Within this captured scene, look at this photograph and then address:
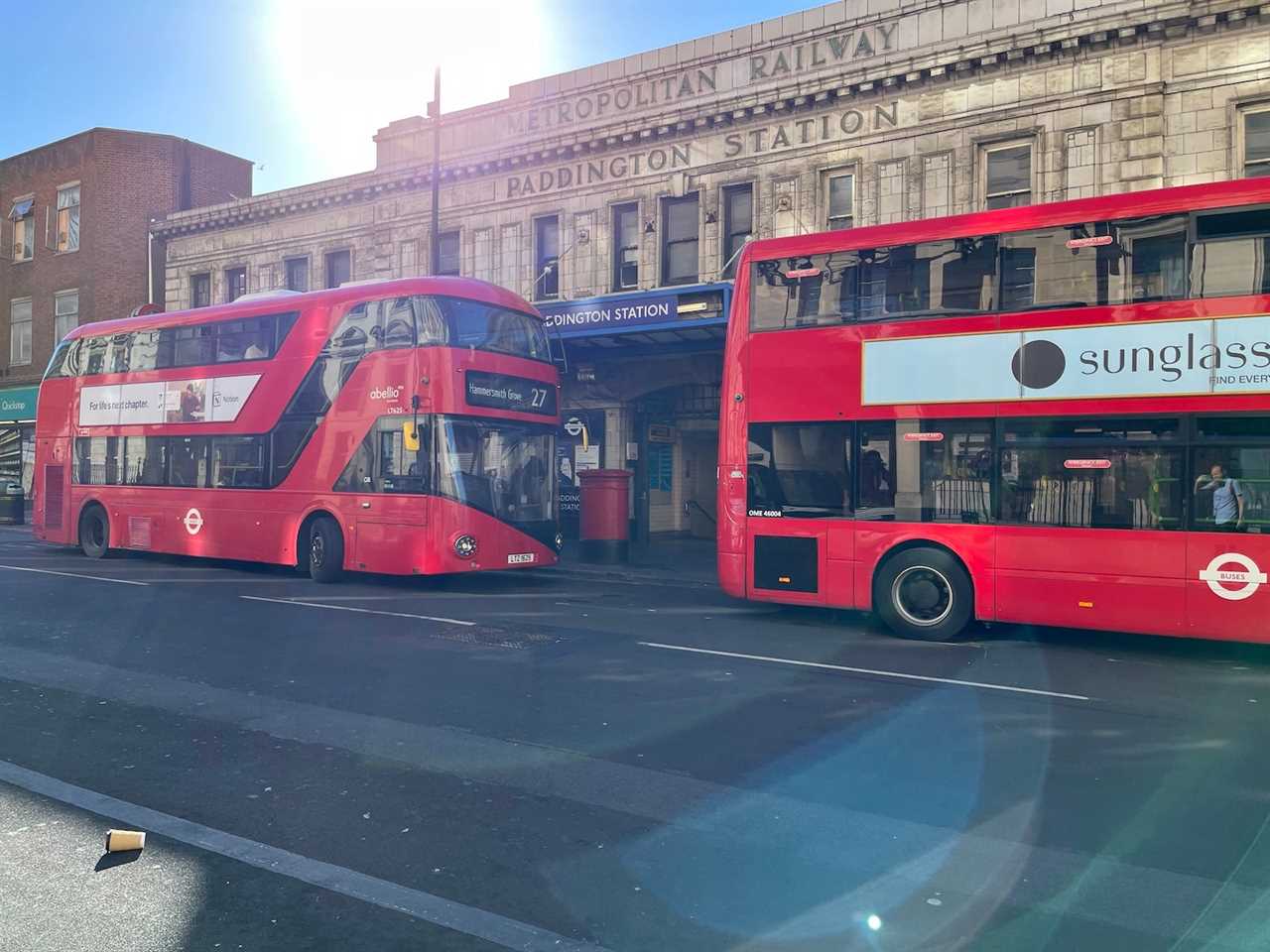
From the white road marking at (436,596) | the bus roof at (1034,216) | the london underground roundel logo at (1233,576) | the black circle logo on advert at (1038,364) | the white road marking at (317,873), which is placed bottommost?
the white road marking at (317,873)

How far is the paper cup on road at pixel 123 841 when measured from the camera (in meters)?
4.29

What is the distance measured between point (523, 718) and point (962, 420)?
5.77 metres

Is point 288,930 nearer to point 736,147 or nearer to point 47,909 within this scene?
point 47,909

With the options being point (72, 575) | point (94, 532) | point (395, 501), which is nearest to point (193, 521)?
point (72, 575)

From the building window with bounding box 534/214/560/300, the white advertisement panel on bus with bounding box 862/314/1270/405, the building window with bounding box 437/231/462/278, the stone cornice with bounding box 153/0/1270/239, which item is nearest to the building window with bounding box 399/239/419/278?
the building window with bounding box 437/231/462/278

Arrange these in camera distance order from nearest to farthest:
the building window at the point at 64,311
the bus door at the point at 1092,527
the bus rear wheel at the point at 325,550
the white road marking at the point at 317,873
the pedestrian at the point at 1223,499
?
the white road marking at the point at 317,873 < the pedestrian at the point at 1223,499 < the bus door at the point at 1092,527 < the bus rear wheel at the point at 325,550 < the building window at the point at 64,311

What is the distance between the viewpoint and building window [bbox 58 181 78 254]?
34.2 m

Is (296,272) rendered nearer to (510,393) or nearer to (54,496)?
(54,496)

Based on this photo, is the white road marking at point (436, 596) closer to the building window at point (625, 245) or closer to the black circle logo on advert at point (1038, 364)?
the black circle logo on advert at point (1038, 364)

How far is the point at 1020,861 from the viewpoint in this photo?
4258 mm

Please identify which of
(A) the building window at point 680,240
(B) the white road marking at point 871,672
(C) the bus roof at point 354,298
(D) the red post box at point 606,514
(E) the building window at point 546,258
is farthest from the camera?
(E) the building window at point 546,258

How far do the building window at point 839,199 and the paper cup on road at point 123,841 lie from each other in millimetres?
16504

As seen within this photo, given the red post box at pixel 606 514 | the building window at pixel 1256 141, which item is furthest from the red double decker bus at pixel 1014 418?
the building window at pixel 1256 141

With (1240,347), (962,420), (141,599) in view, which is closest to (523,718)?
(962,420)
